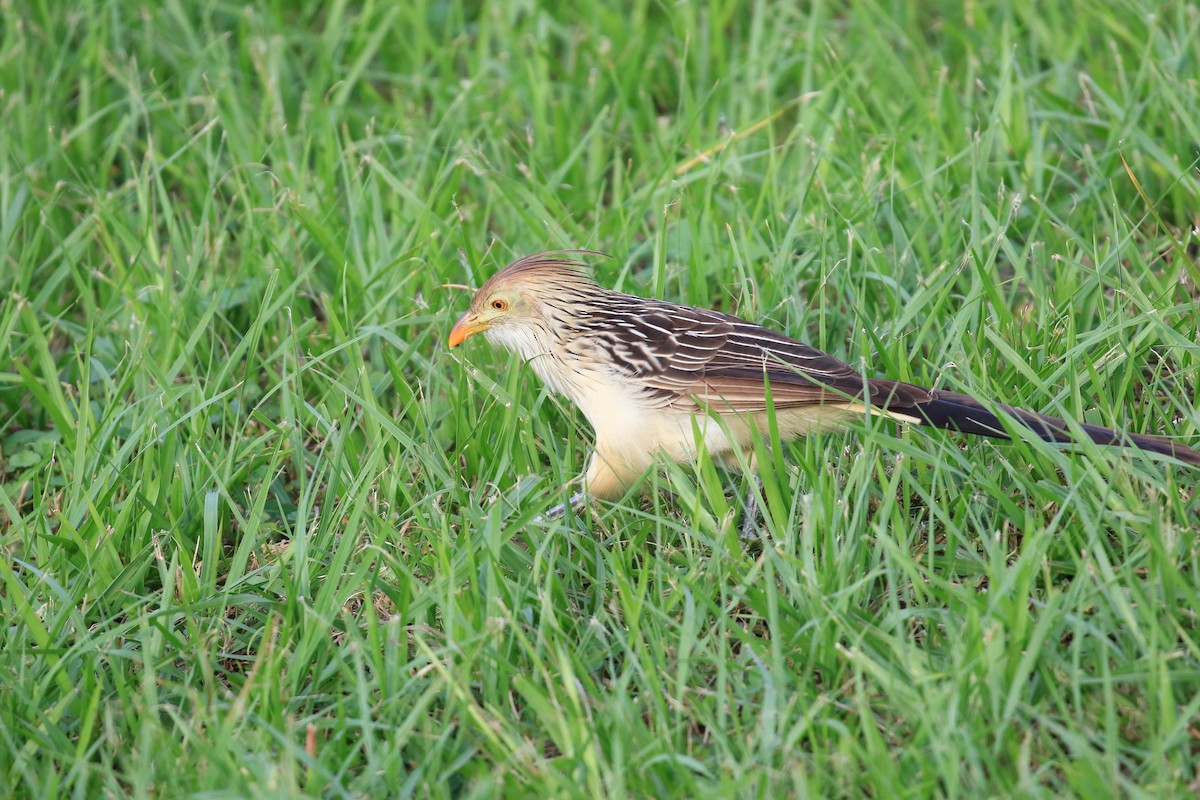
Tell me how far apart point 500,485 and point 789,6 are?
3962mm

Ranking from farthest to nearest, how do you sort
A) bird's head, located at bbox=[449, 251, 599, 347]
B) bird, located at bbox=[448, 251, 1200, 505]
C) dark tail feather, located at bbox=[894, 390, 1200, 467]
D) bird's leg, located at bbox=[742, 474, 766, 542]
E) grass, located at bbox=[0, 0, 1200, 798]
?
bird's head, located at bbox=[449, 251, 599, 347] < bird's leg, located at bbox=[742, 474, 766, 542] < bird, located at bbox=[448, 251, 1200, 505] < dark tail feather, located at bbox=[894, 390, 1200, 467] < grass, located at bbox=[0, 0, 1200, 798]

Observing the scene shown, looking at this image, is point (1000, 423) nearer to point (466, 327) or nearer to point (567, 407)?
point (567, 407)

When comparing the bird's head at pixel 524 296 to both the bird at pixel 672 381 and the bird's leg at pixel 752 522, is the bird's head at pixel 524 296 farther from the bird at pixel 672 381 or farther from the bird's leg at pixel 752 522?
the bird's leg at pixel 752 522

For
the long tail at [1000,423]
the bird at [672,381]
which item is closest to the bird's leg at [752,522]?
the bird at [672,381]

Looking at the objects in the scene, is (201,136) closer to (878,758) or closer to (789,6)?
(789,6)

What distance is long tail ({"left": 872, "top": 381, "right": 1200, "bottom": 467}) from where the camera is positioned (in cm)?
398

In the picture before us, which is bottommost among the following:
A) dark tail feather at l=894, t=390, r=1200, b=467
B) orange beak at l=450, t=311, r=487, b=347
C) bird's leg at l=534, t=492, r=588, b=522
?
bird's leg at l=534, t=492, r=588, b=522

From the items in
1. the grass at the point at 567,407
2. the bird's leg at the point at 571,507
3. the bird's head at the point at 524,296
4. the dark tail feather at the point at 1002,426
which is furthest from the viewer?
the bird's head at the point at 524,296

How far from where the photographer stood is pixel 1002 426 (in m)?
4.15

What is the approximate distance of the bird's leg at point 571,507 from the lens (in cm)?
455

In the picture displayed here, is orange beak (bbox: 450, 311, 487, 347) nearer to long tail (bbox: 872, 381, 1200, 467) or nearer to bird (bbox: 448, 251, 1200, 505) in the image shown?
bird (bbox: 448, 251, 1200, 505)

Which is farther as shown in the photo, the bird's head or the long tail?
the bird's head

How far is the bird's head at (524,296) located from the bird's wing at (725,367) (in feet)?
0.91

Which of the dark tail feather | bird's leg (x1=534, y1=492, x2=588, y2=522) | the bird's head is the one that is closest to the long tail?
the dark tail feather
